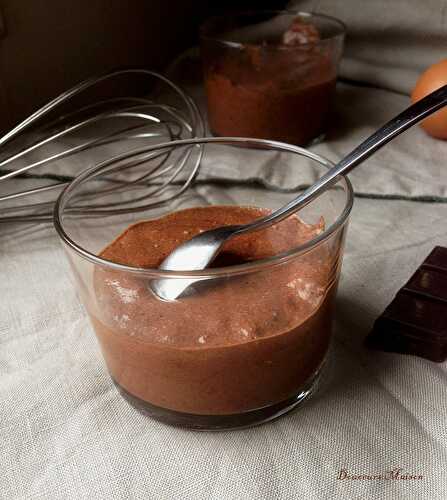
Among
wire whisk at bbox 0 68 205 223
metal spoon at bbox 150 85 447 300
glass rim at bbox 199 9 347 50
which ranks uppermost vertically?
metal spoon at bbox 150 85 447 300

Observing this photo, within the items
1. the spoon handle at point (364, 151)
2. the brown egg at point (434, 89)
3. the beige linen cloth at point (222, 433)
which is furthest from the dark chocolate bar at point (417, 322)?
the brown egg at point (434, 89)

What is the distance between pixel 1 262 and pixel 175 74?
57cm

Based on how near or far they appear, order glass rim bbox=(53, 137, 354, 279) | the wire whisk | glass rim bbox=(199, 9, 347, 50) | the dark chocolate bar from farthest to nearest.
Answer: glass rim bbox=(199, 9, 347, 50) < the wire whisk < the dark chocolate bar < glass rim bbox=(53, 137, 354, 279)

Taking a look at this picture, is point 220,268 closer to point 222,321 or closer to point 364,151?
point 222,321

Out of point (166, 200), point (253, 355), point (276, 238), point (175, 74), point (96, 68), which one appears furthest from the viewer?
point (175, 74)

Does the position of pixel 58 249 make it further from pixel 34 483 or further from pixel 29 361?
pixel 34 483

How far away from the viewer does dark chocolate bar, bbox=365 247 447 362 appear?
0.50 metres

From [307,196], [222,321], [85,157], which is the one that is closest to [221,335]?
[222,321]

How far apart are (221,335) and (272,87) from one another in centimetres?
52

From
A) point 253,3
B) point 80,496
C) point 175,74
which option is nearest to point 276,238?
point 80,496

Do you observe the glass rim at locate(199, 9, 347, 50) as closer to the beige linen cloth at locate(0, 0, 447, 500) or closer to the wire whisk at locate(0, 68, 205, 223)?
the wire whisk at locate(0, 68, 205, 223)

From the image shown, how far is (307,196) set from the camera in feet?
1.52

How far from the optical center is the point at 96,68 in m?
1.01

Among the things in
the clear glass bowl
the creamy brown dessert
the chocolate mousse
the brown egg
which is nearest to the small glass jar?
the chocolate mousse
